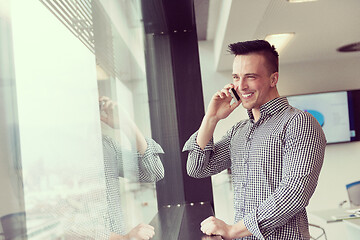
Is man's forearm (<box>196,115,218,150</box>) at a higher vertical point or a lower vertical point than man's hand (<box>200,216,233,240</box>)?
higher

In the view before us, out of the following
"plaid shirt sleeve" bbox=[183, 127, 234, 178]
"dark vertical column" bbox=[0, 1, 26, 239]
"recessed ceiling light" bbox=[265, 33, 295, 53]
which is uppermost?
"recessed ceiling light" bbox=[265, 33, 295, 53]

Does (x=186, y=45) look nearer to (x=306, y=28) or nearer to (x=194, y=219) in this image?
(x=194, y=219)

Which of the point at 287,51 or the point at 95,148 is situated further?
the point at 287,51

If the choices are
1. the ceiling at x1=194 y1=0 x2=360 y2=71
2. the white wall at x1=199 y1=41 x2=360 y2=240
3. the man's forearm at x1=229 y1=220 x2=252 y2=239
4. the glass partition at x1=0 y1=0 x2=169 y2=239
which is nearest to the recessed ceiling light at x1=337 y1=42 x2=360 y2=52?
the ceiling at x1=194 y1=0 x2=360 y2=71

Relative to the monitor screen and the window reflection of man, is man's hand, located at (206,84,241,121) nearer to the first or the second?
the window reflection of man

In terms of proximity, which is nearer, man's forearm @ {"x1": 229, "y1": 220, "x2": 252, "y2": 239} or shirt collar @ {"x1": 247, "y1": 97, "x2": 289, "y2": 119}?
man's forearm @ {"x1": 229, "y1": 220, "x2": 252, "y2": 239}

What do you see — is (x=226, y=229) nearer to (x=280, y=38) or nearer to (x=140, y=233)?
(x=140, y=233)

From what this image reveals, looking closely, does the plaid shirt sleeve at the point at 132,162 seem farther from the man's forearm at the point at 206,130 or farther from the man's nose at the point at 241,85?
the man's nose at the point at 241,85

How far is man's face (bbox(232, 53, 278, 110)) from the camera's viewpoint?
1529 millimetres

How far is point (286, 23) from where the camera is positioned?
3.81 meters

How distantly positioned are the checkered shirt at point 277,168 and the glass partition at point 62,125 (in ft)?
1.98

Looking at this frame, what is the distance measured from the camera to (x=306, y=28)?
402 cm

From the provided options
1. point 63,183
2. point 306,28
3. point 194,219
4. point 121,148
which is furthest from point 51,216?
point 306,28

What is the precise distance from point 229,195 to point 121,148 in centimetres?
480
